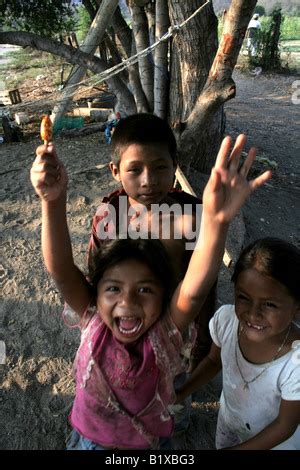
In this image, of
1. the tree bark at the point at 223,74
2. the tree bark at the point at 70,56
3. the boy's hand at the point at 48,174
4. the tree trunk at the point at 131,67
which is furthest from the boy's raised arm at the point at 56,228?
the tree bark at the point at 70,56

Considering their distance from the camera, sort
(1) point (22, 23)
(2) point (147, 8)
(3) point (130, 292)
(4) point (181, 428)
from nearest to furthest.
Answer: (3) point (130, 292) < (4) point (181, 428) < (2) point (147, 8) < (1) point (22, 23)

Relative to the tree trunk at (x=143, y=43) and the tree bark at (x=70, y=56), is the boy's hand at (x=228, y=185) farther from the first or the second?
the tree bark at (x=70, y=56)

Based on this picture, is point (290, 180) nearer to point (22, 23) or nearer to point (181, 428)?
point (181, 428)

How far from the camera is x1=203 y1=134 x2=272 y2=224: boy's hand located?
877 millimetres

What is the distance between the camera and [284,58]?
13492 millimetres

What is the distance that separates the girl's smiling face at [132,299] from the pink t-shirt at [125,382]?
1.9 inches

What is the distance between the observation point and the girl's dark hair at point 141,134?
1.49 meters

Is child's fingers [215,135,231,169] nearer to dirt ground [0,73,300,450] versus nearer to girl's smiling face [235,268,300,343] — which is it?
girl's smiling face [235,268,300,343]

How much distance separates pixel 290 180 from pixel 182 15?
9.83 ft

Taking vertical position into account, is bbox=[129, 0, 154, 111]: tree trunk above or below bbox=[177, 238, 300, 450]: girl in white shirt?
above

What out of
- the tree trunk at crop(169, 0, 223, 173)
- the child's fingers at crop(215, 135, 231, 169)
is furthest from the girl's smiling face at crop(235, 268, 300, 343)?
the tree trunk at crop(169, 0, 223, 173)

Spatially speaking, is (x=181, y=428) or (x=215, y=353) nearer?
(x=215, y=353)

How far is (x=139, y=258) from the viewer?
1122 mm

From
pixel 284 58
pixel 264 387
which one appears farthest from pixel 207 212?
pixel 284 58
